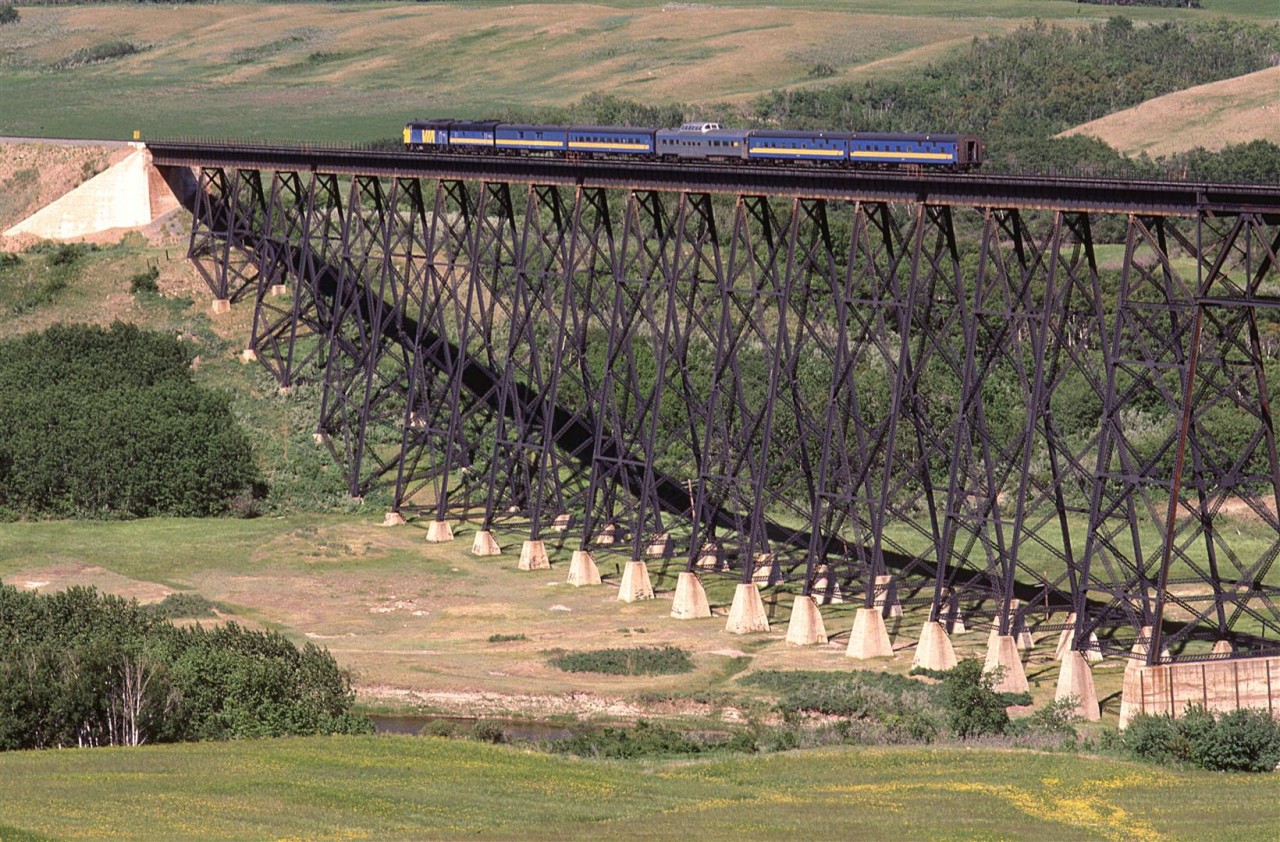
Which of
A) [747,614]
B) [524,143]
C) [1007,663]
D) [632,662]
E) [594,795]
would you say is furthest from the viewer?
[524,143]

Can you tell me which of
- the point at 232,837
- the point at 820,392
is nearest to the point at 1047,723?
the point at 232,837

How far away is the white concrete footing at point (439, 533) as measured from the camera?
62.4 meters

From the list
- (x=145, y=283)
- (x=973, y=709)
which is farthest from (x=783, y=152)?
(x=145, y=283)

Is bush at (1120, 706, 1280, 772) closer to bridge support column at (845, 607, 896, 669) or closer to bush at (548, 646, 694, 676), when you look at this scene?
bridge support column at (845, 607, 896, 669)

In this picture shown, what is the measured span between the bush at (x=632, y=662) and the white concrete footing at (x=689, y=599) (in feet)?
10.3

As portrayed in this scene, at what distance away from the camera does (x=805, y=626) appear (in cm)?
5075

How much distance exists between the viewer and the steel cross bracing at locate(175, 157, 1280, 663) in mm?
44562

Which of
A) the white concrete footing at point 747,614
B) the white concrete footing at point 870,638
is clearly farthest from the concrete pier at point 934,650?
the white concrete footing at point 747,614

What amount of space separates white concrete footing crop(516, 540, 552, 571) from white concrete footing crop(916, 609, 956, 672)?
14728 mm

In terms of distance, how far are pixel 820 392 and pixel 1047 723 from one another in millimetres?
30258

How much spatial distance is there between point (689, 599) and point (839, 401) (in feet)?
20.7

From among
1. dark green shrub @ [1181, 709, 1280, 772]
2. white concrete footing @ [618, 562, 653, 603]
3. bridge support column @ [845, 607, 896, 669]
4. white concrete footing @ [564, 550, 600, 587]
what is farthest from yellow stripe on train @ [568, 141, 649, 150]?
dark green shrub @ [1181, 709, 1280, 772]

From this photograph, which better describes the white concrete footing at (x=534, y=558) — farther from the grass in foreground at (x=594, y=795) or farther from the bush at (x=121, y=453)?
the grass in foreground at (x=594, y=795)

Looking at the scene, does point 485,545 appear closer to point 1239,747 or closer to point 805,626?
point 805,626
